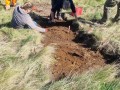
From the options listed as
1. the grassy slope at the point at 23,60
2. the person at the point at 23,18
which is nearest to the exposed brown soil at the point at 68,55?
the grassy slope at the point at 23,60

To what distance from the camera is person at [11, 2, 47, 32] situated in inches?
370

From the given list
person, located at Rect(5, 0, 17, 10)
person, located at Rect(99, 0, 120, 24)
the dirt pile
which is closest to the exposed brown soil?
the dirt pile

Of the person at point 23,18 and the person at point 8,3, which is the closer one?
the person at point 23,18

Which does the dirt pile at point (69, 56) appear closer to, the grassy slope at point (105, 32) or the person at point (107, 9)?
the grassy slope at point (105, 32)

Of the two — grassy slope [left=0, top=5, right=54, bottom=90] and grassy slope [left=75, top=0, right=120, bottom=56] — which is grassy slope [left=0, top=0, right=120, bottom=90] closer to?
grassy slope [left=0, top=5, right=54, bottom=90]

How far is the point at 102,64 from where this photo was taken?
8.09 meters

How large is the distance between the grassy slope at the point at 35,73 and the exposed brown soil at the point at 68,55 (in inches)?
8.1

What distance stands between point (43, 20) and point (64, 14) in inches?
25.2

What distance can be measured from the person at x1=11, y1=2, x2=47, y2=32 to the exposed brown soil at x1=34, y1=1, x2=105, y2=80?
480 mm

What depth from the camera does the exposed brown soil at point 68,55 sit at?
767cm

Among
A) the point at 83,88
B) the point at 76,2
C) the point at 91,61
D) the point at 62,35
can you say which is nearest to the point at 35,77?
the point at 83,88

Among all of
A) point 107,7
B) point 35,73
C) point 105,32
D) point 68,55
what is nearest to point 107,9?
point 107,7

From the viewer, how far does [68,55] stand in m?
8.42

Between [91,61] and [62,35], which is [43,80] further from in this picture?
[62,35]
